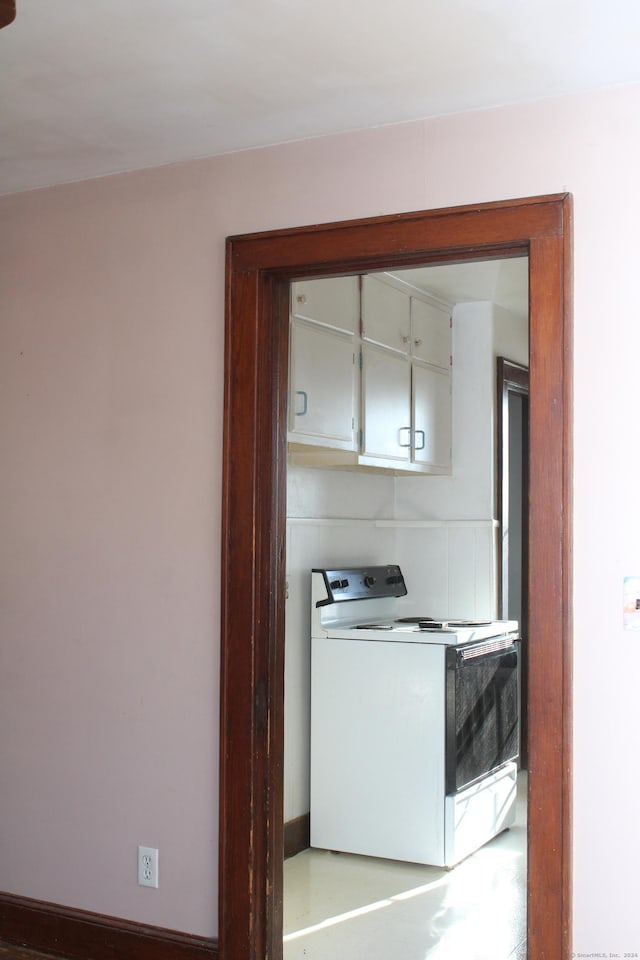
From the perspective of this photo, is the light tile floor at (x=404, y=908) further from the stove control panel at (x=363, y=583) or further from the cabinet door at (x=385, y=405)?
the cabinet door at (x=385, y=405)

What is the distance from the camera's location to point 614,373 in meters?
2.42

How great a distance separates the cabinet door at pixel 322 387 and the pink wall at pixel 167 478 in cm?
72

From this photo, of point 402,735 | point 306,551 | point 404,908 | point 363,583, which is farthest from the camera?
point 363,583

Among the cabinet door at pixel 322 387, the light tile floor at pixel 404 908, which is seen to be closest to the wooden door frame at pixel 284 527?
the light tile floor at pixel 404 908

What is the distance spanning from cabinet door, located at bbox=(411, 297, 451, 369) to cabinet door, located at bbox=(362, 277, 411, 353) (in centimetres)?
6

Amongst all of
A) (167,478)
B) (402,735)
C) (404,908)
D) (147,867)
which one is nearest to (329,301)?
(167,478)

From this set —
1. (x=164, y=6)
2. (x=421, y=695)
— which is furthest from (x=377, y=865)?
(x=164, y=6)

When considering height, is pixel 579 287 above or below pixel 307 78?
below

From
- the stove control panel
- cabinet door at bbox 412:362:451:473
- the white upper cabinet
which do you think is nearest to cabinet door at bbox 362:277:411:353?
the white upper cabinet

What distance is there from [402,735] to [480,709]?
37cm

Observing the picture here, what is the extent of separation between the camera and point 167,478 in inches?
118

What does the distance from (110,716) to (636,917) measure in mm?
1599

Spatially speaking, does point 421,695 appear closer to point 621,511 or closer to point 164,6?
point 621,511

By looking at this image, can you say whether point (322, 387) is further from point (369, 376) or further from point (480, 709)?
point (480, 709)
